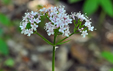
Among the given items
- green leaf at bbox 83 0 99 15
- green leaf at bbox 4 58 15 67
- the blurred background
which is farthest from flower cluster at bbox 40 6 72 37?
green leaf at bbox 83 0 99 15

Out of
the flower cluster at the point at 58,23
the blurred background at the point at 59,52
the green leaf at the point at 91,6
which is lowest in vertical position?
the flower cluster at the point at 58,23

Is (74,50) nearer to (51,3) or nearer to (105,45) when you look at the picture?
(105,45)

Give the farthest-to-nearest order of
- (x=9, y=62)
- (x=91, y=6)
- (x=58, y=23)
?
(x=91, y=6) → (x=9, y=62) → (x=58, y=23)

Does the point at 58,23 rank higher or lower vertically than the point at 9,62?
lower

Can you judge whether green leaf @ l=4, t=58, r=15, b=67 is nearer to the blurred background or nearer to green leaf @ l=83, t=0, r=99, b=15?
the blurred background

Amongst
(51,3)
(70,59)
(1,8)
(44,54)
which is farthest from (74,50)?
(1,8)

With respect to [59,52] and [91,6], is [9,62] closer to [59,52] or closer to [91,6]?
[59,52]

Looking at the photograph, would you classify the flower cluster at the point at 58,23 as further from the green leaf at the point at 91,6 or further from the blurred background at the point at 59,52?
the green leaf at the point at 91,6

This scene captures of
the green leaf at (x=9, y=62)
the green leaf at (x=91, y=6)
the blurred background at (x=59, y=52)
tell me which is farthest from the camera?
the green leaf at (x=91, y=6)

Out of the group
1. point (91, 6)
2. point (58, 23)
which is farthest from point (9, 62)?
point (58, 23)


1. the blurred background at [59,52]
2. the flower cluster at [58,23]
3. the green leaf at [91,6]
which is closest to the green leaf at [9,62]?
the blurred background at [59,52]

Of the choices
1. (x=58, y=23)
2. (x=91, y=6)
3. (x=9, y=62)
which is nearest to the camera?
(x=58, y=23)

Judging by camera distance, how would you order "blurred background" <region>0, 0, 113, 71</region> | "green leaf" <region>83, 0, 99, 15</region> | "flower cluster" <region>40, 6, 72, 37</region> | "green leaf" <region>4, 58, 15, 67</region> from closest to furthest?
"flower cluster" <region>40, 6, 72, 37</region> → "green leaf" <region>4, 58, 15, 67</region> → "blurred background" <region>0, 0, 113, 71</region> → "green leaf" <region>83, 0, 99, 15</region>
